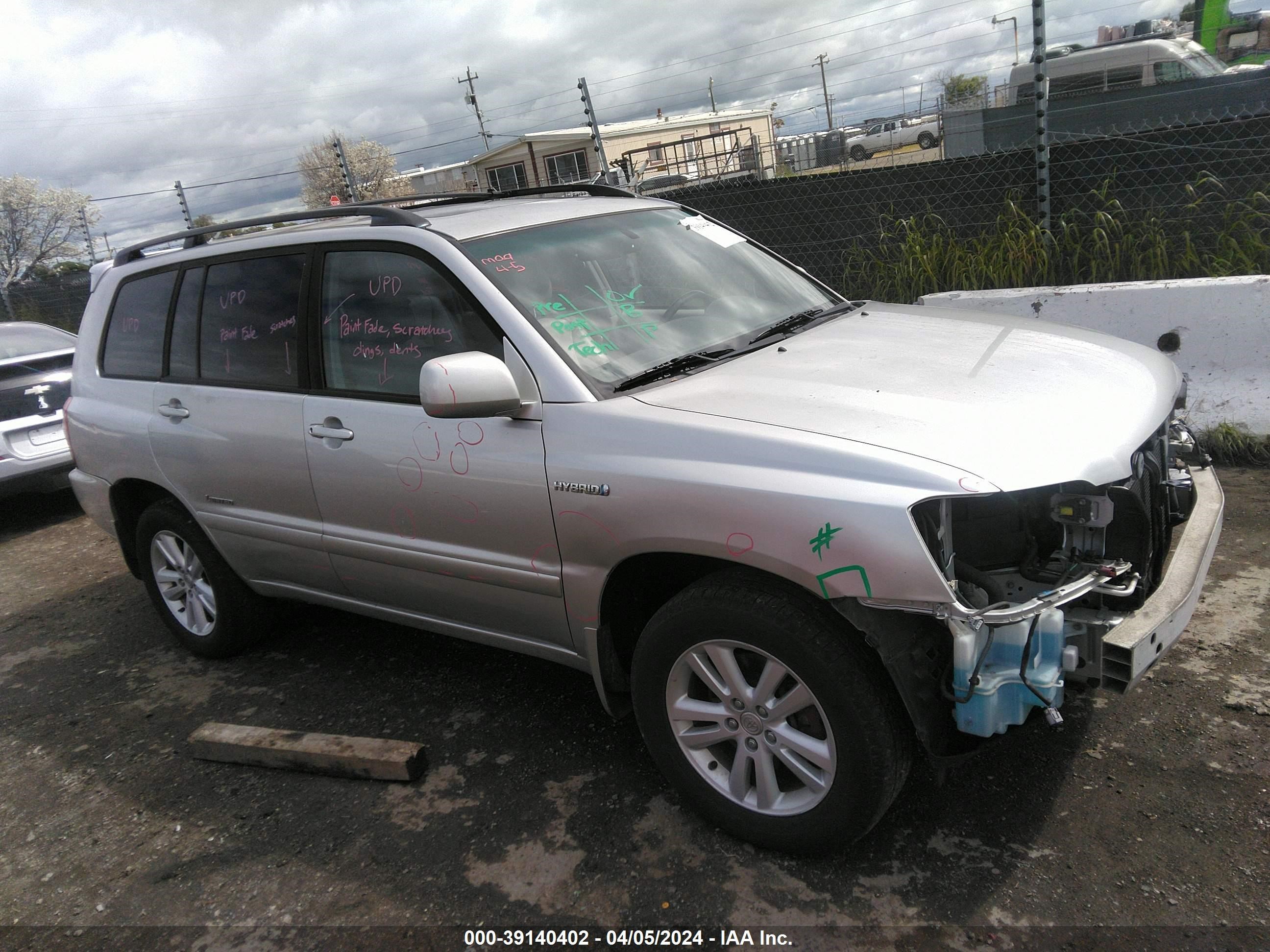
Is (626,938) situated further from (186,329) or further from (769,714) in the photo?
(186,329)

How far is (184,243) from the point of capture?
13.5ft

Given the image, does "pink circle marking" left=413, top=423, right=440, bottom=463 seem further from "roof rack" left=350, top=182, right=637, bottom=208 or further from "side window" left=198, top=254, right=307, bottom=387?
"roof rack" left=350, top=182, right=637, bottom=208

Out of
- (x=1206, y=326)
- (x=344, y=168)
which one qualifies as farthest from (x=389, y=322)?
(x=344, y=168)

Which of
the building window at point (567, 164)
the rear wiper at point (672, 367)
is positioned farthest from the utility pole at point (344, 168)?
the building window at point (567, 164)

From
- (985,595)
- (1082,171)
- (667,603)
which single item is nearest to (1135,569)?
(985,595)

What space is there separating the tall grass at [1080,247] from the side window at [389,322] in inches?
177

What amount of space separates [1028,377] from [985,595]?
0.72 metres

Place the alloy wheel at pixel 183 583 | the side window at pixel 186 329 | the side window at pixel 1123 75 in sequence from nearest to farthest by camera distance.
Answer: the side window at pixel 186 329 → the alloy wheel at pixel 183 583 → the side window at pixel 1123 75

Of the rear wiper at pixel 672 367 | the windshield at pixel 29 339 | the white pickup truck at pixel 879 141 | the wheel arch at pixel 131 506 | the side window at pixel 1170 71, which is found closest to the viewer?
the rear wiper at pixel 672 367

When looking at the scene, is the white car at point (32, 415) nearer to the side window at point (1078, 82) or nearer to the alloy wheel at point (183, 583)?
the alloy wheel at point (183, 583)

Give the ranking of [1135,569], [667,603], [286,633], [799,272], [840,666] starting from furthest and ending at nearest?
1. [286,633]
2. [799,272]
3. [667,603]
4. [1135,569]
5. [840,666]

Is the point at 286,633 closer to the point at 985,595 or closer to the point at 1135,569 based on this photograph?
the point at 985,595

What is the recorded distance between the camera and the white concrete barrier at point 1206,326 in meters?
4.86

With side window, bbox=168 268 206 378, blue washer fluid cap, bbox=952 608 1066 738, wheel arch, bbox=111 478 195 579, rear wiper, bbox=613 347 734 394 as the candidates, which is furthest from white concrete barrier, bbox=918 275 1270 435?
wheel arch, bbox=111 478 195 579
